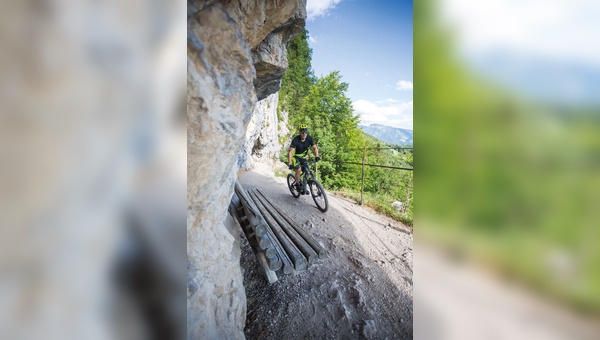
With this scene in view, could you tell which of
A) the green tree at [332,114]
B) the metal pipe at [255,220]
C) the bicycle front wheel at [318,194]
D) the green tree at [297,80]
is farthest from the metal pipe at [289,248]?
the green tree at [297,80]

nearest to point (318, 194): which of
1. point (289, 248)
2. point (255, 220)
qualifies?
point (289, 248)

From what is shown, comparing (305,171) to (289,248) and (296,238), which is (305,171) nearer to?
(296,238)

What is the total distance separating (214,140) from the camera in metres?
0.85

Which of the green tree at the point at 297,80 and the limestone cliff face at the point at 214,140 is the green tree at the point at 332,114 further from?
the limestone cliff face at the point at 214,140

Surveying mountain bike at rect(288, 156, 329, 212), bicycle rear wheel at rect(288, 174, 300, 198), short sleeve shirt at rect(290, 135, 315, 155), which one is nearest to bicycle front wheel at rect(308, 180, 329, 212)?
mountain bike at rect(288, 156, 329, 212)

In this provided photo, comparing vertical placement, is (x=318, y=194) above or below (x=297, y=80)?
below
